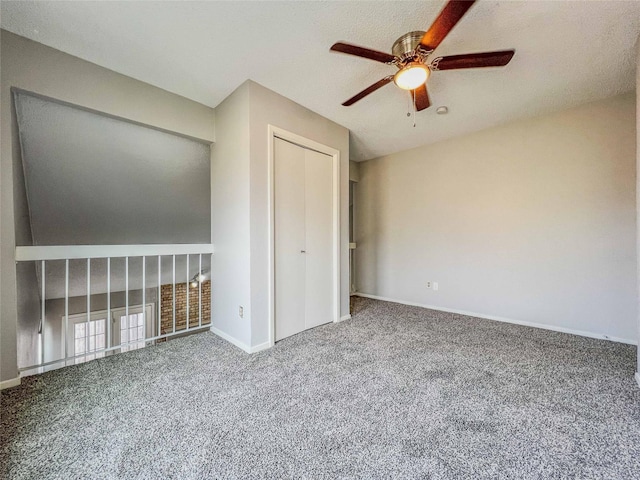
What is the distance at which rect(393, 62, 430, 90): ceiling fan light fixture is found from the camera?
179 centimetres

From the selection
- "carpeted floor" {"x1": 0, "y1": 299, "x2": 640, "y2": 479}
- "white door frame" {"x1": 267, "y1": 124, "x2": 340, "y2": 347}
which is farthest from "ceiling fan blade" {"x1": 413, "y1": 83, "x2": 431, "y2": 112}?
"carpeted floor" {"x1": 0, "y1": 299, "x2": 640, "y2": 479}

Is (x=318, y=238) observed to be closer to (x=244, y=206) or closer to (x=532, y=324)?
(x=244, y=206)

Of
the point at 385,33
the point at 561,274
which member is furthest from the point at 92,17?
the point at 561,274

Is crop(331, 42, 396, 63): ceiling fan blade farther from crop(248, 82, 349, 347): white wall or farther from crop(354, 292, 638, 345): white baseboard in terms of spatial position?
crop(354, 292, 638, 345): white baseboard

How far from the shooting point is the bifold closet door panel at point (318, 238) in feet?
9.75

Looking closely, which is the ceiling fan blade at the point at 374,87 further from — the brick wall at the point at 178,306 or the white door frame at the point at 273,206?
the brick wall at the point at 178,306

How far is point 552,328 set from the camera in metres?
2.97

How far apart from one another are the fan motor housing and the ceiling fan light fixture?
0.26 ft

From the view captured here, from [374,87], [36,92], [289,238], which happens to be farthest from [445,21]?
[36,92]

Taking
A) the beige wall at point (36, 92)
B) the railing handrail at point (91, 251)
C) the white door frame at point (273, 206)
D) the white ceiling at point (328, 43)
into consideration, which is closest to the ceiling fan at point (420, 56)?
the white ceiling at point (328, 43)

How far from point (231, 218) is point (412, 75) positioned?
1.98 metres

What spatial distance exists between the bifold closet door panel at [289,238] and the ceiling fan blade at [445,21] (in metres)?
1.56

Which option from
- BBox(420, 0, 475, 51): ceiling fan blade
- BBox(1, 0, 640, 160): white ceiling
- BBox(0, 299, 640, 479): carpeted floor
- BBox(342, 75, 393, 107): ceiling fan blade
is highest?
BBox(1, 0, 640, 160): white ceiling

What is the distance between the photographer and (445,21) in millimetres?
1367
